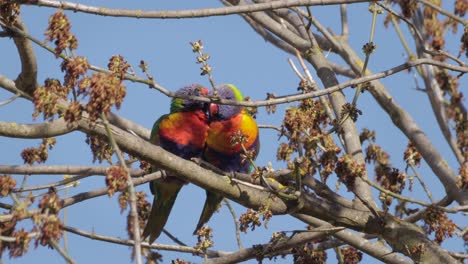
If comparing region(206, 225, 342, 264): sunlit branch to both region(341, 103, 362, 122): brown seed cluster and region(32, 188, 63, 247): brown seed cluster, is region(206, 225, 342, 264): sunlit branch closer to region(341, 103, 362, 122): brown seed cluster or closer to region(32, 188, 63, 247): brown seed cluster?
region(341, 103, 362, 122): brown seed cluster

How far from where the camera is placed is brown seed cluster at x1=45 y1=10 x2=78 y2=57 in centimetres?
250

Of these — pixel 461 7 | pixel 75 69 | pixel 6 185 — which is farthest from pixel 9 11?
pixel 461 7

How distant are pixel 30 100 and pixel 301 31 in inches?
101

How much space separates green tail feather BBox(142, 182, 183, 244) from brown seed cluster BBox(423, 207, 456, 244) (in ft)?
5.13

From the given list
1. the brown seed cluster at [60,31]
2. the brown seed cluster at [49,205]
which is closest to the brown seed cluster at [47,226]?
the brown seed cluster at [49,205]

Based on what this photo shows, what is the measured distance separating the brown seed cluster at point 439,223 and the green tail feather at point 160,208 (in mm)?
1564

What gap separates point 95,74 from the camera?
7.79ft

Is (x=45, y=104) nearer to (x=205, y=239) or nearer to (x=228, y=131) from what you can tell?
(x=205, y=239)

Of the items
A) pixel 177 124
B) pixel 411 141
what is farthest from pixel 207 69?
pixel 411 141

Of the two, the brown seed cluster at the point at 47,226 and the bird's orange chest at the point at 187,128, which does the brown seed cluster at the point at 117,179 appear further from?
the bird's orange chest at the point at 187,128

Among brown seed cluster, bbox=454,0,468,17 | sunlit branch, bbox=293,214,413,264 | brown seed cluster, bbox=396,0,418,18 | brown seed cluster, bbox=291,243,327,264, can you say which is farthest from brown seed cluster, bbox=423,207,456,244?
brown seed cluster, bbox=454,0,468,17

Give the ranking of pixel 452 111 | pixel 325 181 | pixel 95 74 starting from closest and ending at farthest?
pixel 95 74 < pixel 325 181 < pixel 452 111

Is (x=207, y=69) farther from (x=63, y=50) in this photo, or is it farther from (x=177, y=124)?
(x=177, y=124)

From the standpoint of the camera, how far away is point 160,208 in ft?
15.0
